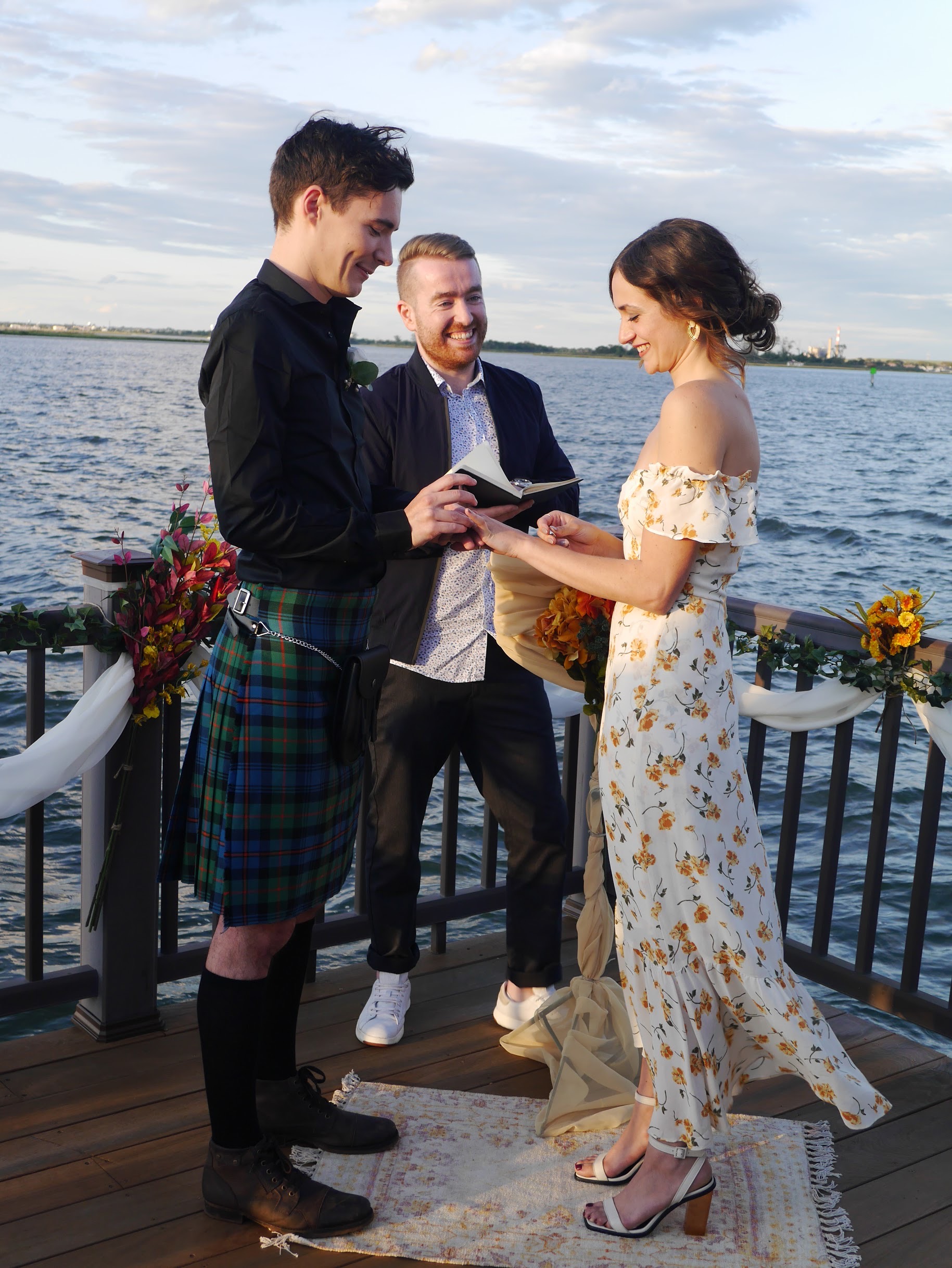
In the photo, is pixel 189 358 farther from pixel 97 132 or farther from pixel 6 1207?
pixel 6 1207

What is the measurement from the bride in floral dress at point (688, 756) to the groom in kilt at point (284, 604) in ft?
1.26

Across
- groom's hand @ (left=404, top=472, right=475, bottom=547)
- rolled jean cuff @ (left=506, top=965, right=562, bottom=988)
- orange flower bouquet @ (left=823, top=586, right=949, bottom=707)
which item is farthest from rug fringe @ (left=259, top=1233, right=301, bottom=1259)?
orange flower bouquet @ (left=823, top=586, right=949, bottom=707)

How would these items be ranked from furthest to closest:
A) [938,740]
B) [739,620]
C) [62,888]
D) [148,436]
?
[148,436] → [62,888] → [739,620] → [938,740]

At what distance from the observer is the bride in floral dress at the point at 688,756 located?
1.79m

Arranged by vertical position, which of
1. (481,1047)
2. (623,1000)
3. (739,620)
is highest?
(739,620)

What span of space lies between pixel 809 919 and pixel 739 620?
127 inches

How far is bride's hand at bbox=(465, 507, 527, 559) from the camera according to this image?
Result: 6.55ft

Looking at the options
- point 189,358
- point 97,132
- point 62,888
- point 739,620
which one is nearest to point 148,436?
point 97,132

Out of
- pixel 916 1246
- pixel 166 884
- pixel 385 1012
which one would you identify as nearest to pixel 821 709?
pixel 916 1246

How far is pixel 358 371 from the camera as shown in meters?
1.91

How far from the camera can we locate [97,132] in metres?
9.70

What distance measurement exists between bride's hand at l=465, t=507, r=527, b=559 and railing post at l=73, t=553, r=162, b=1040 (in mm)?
943

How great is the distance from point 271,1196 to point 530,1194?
19.9 inches

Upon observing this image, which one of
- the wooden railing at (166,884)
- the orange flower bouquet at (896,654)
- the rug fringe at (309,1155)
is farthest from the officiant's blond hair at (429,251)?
the rug fringe at (309,1155)
